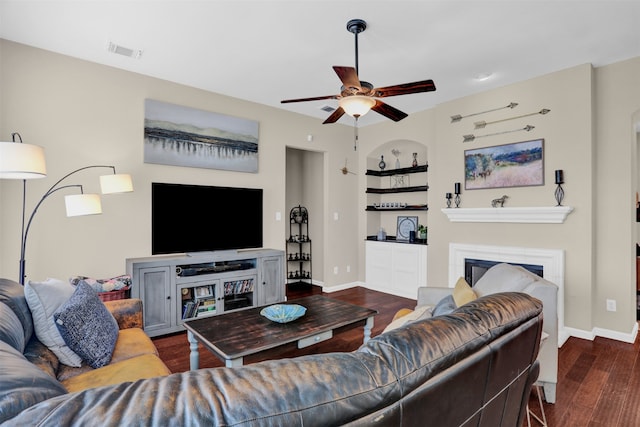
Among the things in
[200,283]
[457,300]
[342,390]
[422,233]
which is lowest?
[200,283]

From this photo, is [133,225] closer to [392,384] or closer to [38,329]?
[38,329]

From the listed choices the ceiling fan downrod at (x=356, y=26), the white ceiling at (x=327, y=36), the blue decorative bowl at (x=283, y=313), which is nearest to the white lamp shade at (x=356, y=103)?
the ceiling fan downrod at (x=356, y=26)

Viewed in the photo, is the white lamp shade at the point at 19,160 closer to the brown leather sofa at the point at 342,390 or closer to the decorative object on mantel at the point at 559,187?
the brown leather sofa at the point at 342,390

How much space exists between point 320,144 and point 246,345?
3.89 meters

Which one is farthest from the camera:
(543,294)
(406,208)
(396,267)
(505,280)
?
(406,208)

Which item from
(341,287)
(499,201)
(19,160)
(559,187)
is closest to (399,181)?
(499,201)

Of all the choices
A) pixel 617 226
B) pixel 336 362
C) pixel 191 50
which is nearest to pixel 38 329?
pixel 336 362

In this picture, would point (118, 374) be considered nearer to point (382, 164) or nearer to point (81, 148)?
point (81, 148)

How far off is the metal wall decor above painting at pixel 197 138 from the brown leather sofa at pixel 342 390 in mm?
3335

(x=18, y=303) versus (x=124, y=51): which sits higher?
(x=124, y=51)

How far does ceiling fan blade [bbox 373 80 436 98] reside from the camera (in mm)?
2336

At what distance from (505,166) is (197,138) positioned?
3758 mm

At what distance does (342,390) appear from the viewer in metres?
0.68

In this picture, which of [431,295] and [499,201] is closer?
[431,295]
